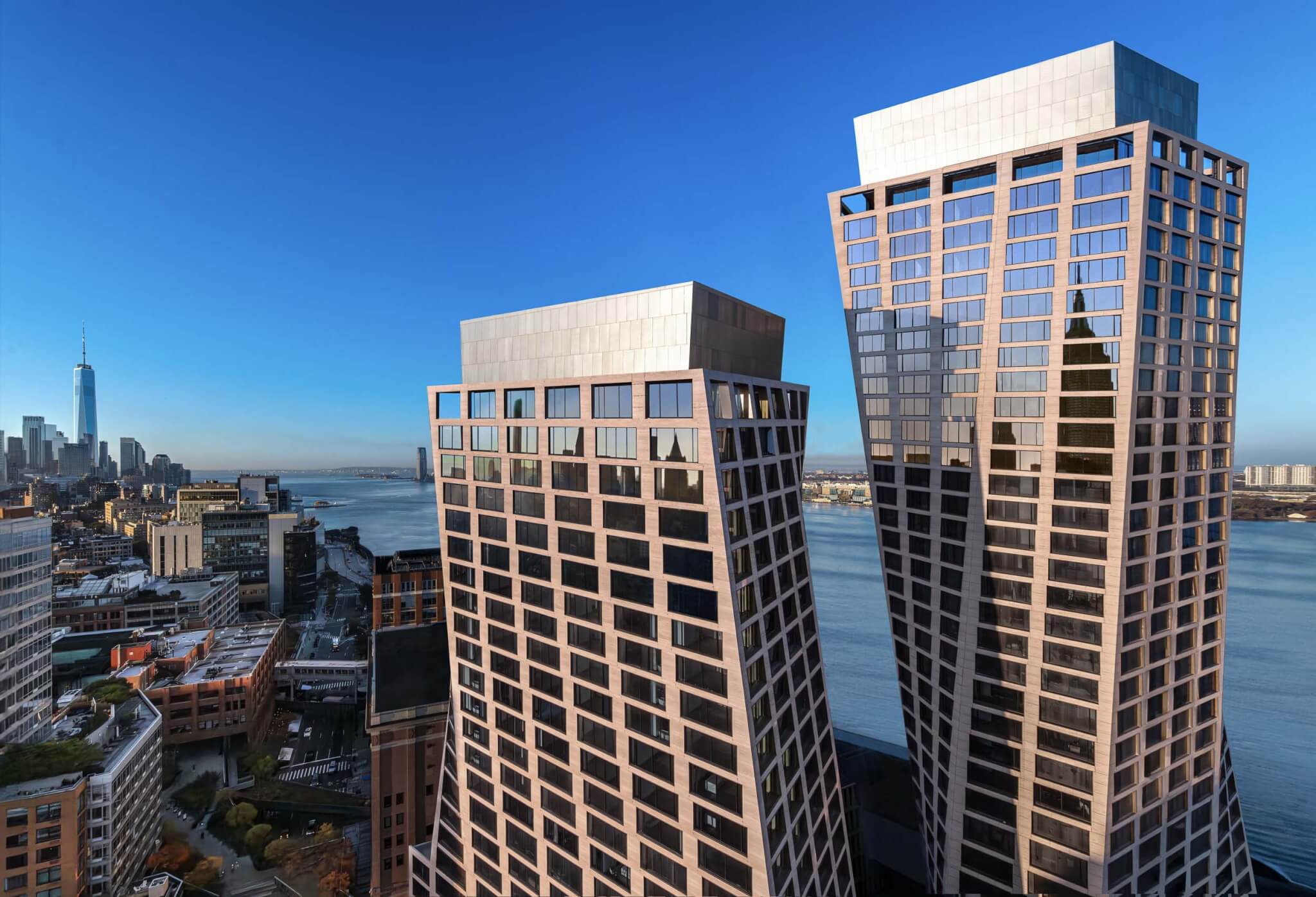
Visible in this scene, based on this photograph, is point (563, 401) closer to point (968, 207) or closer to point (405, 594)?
point (968, 207)

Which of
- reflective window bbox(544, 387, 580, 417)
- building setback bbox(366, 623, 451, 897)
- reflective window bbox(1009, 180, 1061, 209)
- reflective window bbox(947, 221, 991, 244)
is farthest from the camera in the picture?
building setback bbox(366, 623, 451, 897)

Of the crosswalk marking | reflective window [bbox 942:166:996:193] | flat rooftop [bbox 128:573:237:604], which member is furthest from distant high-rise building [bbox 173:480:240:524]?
reflective window [bbox 942:166:996:193]

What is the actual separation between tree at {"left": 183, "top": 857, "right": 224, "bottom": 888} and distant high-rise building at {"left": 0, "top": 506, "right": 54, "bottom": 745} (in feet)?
75.8

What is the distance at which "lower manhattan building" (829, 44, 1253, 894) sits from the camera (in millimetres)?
35500

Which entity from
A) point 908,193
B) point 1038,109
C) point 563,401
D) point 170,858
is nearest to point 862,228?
point 908,193

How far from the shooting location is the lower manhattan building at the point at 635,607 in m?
26.5

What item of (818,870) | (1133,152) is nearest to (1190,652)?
(818,870)

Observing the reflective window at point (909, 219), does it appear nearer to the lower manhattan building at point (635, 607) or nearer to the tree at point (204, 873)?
the lower manhattan building at point (635, 607)

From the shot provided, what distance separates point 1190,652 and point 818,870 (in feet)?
102

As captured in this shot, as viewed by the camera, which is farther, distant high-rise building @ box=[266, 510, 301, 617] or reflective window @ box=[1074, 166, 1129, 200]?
distant high-rise building @ box=[266, 510, 301, 617]

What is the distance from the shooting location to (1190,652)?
3903 cm

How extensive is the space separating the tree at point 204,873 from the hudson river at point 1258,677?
80.4 m

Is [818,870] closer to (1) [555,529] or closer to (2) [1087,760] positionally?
(2) [1087,760]

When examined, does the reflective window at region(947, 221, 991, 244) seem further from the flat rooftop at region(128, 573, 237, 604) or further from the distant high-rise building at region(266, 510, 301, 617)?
the distant high-rise building at region(266, 510, 301, 617)
